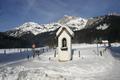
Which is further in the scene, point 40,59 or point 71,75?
point 40,59

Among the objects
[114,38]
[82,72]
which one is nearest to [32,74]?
[82,72]

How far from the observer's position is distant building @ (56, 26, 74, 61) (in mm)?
29672

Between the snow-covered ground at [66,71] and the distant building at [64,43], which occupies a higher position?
the distant building at [64,43]

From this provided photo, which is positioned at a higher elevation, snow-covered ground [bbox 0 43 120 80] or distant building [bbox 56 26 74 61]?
distant building [bbox 56 26 74 61]

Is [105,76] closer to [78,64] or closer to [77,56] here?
[78,64]

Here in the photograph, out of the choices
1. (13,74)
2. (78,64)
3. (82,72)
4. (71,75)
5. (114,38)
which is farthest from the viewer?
(114,38)

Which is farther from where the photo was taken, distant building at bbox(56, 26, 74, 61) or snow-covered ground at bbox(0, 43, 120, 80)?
distant building at bbox(56, 26, 74, 61)

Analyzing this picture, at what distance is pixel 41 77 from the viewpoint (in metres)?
19.2

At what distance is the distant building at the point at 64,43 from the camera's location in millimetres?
29672

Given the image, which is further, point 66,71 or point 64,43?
point 64,43

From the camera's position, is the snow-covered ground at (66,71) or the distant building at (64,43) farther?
the distant building at (64,43)

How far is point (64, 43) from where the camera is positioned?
101ft

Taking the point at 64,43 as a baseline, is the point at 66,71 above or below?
below

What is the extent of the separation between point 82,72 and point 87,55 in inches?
294
